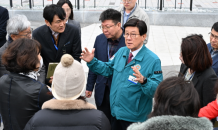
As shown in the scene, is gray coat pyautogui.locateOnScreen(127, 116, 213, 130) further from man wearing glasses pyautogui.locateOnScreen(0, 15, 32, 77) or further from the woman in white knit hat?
man wearing glasses pyautogui.locateOnScreen(0, 15, 32, 77)

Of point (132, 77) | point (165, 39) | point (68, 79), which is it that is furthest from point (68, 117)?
point (165, 39)

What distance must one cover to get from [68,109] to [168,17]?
866 centimetres

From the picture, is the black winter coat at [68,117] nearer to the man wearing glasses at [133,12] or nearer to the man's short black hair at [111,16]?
the man's short black hair at [111,16]

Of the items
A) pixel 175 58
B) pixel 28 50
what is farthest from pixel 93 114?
pixel 175 58

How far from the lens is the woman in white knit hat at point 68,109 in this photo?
203 cm

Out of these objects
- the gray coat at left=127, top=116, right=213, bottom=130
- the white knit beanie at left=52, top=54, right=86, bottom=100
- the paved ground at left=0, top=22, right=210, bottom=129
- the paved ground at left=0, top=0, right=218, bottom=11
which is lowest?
the paved ground at left=0, top=22, right=210, bottom=129

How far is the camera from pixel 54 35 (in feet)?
13.0

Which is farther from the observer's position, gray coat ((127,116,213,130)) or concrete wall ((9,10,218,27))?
concrete wall ((9,10,218,27))

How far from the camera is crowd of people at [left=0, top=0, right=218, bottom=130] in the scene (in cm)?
184

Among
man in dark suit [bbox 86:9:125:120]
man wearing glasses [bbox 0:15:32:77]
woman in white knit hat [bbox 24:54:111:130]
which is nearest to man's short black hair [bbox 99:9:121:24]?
man in dark suit [bbox 86:9:125:120]

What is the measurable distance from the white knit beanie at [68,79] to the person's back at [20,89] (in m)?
0.39

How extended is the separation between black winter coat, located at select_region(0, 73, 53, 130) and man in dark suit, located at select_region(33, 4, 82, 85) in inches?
51.9

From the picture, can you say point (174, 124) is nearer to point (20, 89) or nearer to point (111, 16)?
point (20, 89)

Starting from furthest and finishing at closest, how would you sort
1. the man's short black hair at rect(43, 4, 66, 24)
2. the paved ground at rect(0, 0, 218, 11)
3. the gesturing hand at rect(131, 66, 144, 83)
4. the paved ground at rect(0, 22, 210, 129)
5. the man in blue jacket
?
the paved ground at rect(0, 0, 218, 11), the paved ground at rect(0, 22, 210, 129), the man's short black hair at rect(43, 4, 66, 24), the man in blue jacket, the gesturing hand at rect(131, 66, 144, 83)
